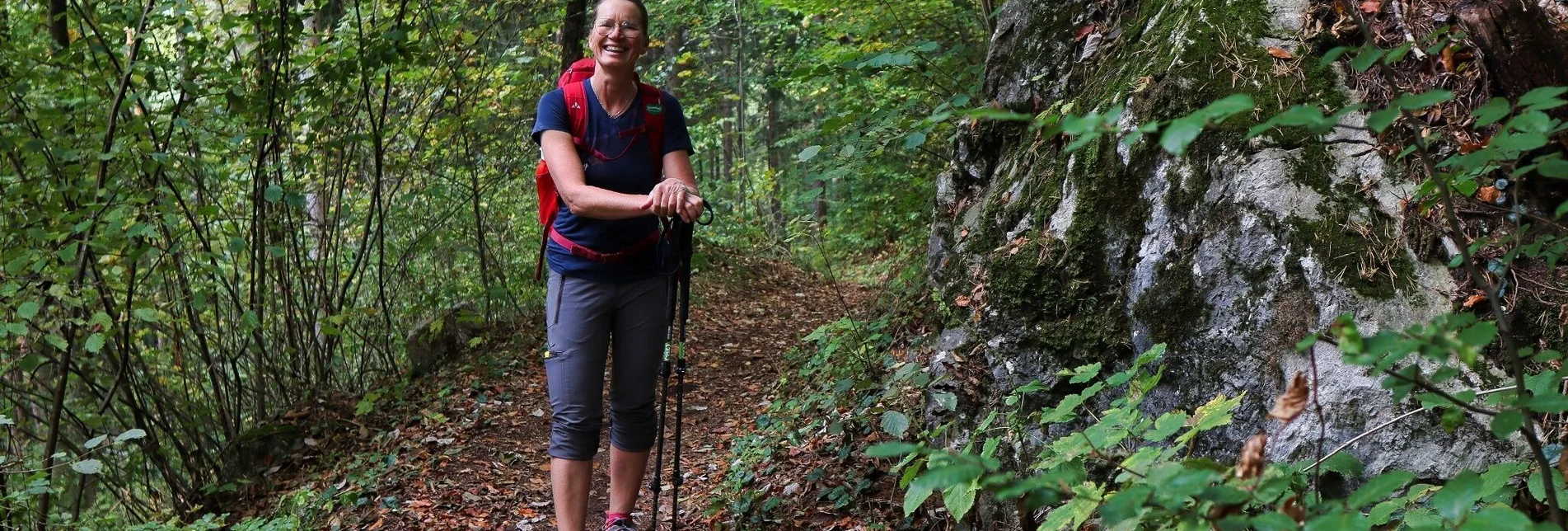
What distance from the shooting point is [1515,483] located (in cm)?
235

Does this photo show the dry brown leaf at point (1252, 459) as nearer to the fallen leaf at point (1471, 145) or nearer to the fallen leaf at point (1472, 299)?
the fallen leaf at point (1472, 299)

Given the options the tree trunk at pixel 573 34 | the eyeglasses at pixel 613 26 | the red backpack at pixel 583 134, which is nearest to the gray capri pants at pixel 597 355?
the red backpack at pixel 583 134

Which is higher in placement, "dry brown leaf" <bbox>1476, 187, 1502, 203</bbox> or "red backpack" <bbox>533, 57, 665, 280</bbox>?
"red backpack" <bbox>533, 57, 665, 280</bbox>

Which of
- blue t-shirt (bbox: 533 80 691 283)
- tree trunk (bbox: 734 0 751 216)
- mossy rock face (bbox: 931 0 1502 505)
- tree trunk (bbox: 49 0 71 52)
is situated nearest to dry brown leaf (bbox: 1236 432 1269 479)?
mossy rock face (bbox: 931 0 1502 505)

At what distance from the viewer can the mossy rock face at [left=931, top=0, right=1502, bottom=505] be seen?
278 cm

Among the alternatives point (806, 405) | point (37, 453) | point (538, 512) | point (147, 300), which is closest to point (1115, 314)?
point (806, 405)

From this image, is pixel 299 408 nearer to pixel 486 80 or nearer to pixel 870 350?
pixel 486 80

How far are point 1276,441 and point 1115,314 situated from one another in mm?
711

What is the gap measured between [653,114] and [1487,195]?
2686 millimetres

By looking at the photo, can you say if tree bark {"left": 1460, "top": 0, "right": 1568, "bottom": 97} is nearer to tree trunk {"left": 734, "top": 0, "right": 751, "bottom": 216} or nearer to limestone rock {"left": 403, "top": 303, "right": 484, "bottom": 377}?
limestone rock {"left": 403, "top": 303, "right": 484, "bottom": 377}

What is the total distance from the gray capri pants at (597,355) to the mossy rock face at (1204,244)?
4.05ft

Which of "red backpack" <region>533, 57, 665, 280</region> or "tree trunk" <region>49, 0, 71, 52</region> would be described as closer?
"red backpack" <region>533, 57, 665, 280</region>

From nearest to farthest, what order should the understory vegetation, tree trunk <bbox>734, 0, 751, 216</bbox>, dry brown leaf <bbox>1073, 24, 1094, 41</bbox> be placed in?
the understory vegetation, dry brown leaf <bbox>1073, 24, 1094, 41</bbox>, tree trunk <bbox>734, 0, 751, 216</bbox>

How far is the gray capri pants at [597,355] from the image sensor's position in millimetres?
3473
